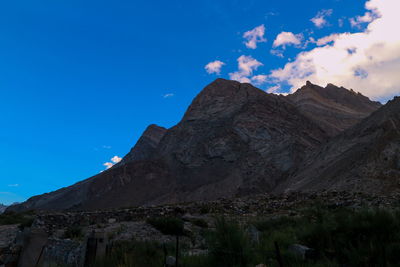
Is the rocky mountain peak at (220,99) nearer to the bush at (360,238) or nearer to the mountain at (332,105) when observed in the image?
the mountain at (332,105)

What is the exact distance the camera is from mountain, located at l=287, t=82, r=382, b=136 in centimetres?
8175

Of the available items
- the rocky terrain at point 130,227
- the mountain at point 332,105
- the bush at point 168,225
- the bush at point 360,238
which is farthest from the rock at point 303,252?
the mountain at point 332,105

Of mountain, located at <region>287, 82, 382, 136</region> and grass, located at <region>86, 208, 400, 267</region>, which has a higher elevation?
mountain, located at <region>287, 82, 382, 136</region>

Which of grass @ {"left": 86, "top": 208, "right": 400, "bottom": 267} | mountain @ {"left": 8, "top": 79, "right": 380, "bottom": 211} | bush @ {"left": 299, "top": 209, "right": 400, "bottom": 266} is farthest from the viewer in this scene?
mountain @ {"left": 8, "top": 79, "right": 380, "bottom": 211}

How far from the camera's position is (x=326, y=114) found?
8900cm

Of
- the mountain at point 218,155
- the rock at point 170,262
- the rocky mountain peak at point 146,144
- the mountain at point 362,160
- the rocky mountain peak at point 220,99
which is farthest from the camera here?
the rocky mountain peak at point 146,144

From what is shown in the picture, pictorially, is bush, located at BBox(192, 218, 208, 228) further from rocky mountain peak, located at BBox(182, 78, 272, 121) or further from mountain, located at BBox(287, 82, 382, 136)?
mountain, located at BBox(287, 82, 382, 136)

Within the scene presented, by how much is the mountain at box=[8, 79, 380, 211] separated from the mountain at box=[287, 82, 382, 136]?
812 mm

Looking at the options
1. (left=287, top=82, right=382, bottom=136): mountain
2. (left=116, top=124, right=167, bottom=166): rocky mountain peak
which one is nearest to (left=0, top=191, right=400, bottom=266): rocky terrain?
(left=287, top=82, right=382, bottom=136): mountain

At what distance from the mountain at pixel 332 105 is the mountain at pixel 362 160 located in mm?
27080

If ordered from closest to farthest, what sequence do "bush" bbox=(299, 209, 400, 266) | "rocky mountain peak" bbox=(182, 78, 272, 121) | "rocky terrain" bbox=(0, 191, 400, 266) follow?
"bush" bbox=(299, 209, 400, 266) < "rocky terrain" bbox=(0, 191, 400, 266) < "rocky mountain peak" bbox=(182, 78, 272, 121)

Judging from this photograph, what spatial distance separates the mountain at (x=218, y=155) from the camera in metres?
55.6

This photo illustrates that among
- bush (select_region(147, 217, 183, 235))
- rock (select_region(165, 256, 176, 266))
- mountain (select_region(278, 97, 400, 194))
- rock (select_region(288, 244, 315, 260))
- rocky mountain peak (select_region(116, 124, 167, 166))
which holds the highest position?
rocky mountain peak (select_region(116, 124, 167, 166))

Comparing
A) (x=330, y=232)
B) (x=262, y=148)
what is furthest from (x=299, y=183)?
(x=330, y=232)
